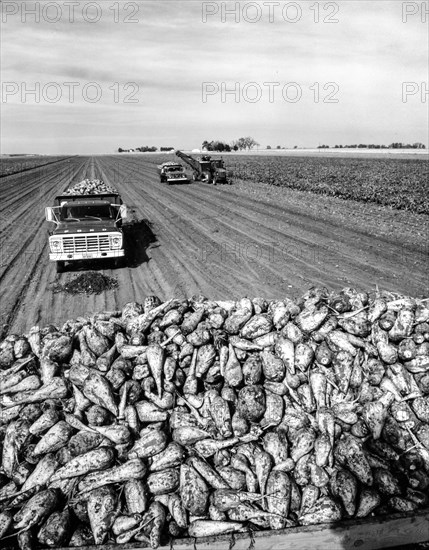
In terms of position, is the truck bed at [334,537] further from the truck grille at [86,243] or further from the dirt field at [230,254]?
the truck grille at [86,243]

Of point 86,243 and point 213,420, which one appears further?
point 86,243

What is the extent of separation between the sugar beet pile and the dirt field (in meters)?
4.88

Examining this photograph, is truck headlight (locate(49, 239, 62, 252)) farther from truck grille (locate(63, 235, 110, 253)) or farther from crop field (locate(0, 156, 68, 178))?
crop field (locate(0, 156, 68, 178))

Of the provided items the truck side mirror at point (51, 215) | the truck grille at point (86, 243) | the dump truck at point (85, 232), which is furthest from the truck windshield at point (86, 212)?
the truck grille at point (86, 243)

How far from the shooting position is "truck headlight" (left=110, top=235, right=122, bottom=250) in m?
13.3

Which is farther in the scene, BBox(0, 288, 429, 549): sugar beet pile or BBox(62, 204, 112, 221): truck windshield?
BBox(62, 204, 112, 221): truck windshield

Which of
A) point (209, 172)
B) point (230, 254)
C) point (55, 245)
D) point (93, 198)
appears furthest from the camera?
point (209, 172)

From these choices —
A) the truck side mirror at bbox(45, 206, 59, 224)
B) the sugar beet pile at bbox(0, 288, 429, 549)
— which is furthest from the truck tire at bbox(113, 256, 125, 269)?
the sugar beet pile at bbox(0, 288, 429, 549)

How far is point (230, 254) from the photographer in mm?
15914

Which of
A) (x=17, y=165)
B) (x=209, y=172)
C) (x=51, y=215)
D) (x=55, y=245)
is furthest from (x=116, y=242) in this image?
(x=17, y=165)

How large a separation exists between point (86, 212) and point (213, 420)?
10.7 m

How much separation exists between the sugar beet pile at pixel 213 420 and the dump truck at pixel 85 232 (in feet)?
22.7

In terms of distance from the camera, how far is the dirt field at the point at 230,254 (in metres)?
12.0

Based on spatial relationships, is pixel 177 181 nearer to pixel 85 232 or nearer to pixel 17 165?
pixel 85 232
